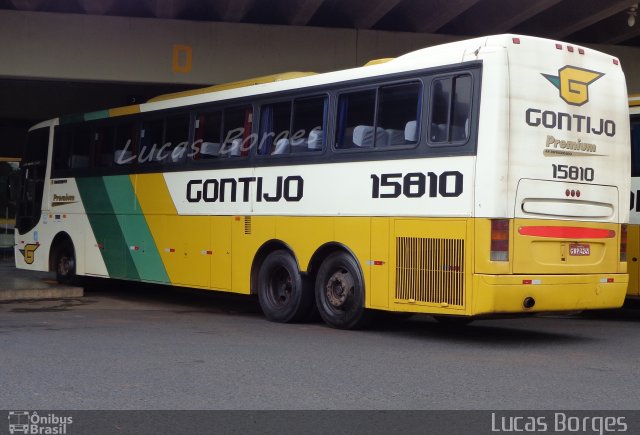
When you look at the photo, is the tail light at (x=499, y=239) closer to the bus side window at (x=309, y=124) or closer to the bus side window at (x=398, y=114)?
the bus side window at (x=398, y=114)

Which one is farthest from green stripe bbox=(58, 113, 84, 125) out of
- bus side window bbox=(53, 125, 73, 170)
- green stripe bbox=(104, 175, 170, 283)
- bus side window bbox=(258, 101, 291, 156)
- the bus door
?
bus side window bbox=(258, 101, 291, 156)

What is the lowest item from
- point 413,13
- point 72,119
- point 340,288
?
point 340,288

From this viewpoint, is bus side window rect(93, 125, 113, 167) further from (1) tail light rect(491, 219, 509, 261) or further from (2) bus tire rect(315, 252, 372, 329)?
(1) tail light rect(491, 219, 509, 261)

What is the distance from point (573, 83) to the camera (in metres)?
11.5

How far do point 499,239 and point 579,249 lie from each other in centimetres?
123

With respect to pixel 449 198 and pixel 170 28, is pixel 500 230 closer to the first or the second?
pixel 449 198

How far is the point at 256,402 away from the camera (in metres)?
7.43

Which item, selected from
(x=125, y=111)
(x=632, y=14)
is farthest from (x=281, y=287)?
(x=632, y=14)

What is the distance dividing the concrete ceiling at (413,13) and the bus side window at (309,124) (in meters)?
5.94

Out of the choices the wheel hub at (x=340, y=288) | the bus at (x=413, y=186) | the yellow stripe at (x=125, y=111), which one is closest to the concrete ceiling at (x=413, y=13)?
the yellow stripe at (x=125, y=111)

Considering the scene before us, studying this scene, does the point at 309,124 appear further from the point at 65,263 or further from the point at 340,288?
the point at 65,263

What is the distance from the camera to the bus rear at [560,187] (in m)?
10.8

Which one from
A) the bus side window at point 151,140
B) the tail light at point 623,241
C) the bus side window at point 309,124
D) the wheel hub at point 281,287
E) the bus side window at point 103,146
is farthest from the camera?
the bus side window at point 103,146
